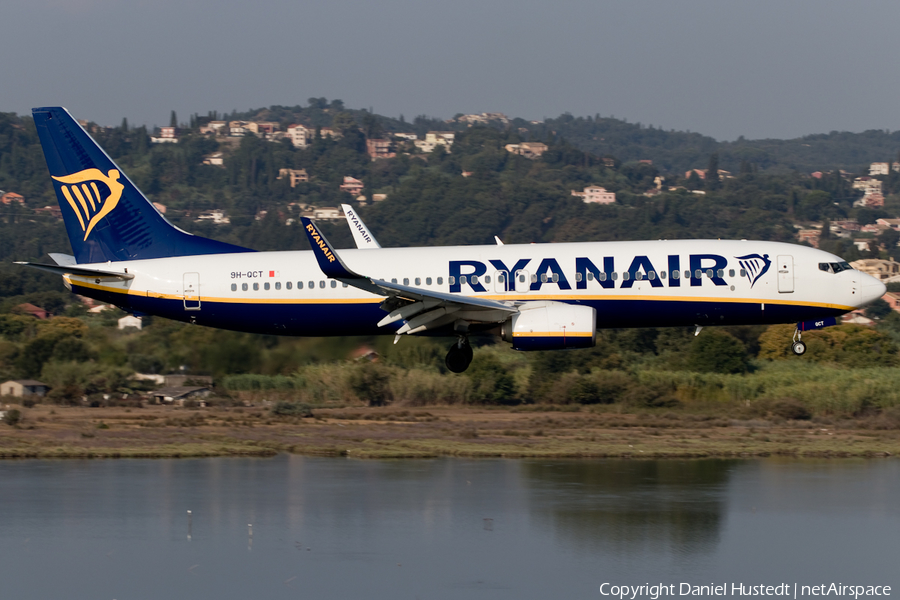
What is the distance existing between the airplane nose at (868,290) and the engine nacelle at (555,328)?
8.52m

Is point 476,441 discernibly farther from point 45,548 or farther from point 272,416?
point 45,548

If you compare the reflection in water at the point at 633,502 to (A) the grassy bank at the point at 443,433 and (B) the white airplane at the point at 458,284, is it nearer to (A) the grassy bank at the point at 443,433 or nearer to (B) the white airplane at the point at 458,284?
(A) the grassy bank at the point at 443,433

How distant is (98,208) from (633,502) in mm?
19523

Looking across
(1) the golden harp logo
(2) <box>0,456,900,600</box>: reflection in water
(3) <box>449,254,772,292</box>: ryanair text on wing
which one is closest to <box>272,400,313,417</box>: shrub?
(2) <box>0,456,900,600</box>: reflection in water

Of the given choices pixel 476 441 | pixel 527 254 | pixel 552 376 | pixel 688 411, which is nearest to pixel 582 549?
pixel 527 254

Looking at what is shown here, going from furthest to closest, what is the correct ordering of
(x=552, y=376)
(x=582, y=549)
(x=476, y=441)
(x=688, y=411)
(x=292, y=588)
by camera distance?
1. (x=552, y=376)
2. (x=688, y=411)
3. (x=476, y=441)
4. (x=582, y=549)
5. (x=292, y=588)

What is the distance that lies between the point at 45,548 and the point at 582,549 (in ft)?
43.3

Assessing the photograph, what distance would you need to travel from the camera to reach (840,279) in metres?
35.3

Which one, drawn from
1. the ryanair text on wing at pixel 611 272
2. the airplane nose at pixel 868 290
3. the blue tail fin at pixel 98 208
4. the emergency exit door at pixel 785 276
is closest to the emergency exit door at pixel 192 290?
the blue tail fin at pixel 98 208

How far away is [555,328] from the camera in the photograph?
33562mm

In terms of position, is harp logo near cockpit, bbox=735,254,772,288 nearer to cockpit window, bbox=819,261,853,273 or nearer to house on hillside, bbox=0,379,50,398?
cockpit window, bbox=819,261,853,273

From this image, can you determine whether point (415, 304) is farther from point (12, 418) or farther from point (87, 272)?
point (12, 418)

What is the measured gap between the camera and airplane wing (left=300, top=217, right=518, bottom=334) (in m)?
31.6

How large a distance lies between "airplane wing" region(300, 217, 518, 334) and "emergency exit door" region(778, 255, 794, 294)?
816cm
